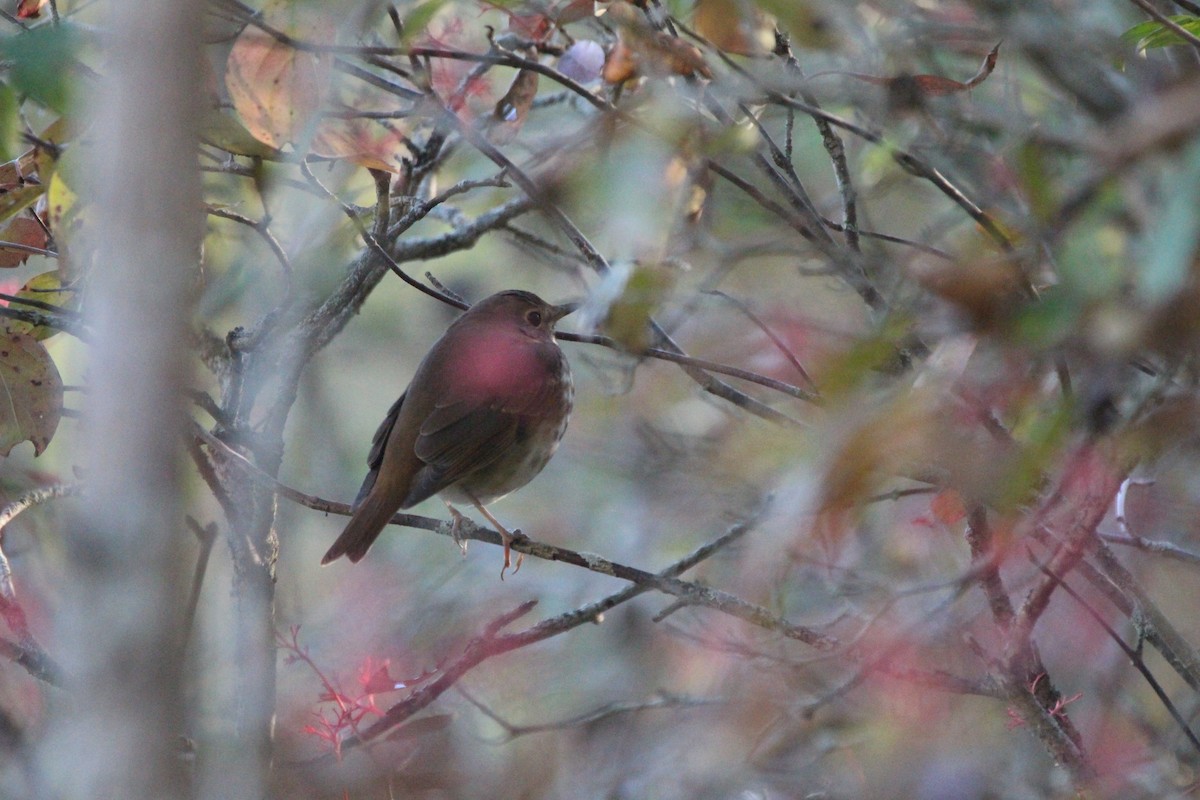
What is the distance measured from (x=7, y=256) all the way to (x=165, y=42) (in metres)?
2.38

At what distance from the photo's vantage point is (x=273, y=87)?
7.72 feet

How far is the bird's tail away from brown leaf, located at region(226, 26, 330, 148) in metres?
1.88

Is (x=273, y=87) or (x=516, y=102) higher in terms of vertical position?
(x=273, y=87)

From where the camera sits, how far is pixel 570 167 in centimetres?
205

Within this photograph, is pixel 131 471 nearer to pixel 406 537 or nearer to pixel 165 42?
pixel 165 42

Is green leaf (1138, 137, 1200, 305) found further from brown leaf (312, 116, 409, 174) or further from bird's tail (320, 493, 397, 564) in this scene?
bird's tail (320, 493, 397, 564)

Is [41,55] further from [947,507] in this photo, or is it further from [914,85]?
[947,507]

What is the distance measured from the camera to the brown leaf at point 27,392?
283 cm

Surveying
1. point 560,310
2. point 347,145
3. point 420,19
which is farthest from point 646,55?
point 560,310

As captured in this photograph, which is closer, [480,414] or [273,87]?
[273,87]

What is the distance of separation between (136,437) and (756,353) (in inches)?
A: 99.0

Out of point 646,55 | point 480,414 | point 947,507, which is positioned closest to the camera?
point 646,55

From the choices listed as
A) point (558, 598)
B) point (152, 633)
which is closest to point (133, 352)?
point (152, 633)

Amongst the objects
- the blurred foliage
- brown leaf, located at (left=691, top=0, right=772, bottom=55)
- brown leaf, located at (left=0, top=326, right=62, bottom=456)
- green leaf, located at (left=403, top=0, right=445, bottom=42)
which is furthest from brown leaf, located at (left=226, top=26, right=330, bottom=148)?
brown leaf, located at (left=0, top=326, right=62, bottom=456)
